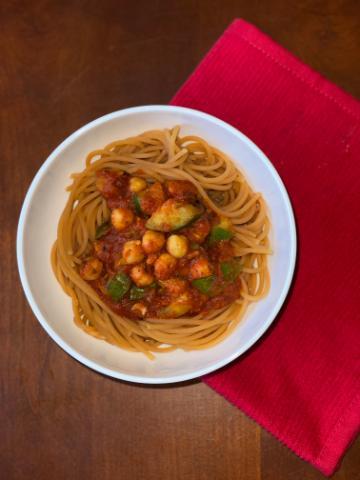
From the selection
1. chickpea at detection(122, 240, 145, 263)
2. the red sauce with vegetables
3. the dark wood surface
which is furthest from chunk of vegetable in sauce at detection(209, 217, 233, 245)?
the dark wood surface

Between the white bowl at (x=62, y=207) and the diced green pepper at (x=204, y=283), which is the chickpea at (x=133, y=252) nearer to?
the diced green pepper at (x=204, y=283)

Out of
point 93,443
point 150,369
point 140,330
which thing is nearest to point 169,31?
point 140,330

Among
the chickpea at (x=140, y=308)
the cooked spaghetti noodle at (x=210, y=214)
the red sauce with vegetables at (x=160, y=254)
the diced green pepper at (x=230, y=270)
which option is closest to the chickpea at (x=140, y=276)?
the red sauce with vegetables at (x=160, y=254)

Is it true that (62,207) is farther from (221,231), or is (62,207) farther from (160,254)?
(221,231)

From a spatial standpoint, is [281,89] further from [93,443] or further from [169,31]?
[93,443]

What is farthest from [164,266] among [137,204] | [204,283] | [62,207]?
[62,207]

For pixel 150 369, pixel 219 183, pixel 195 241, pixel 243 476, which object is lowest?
pixel 243 476
